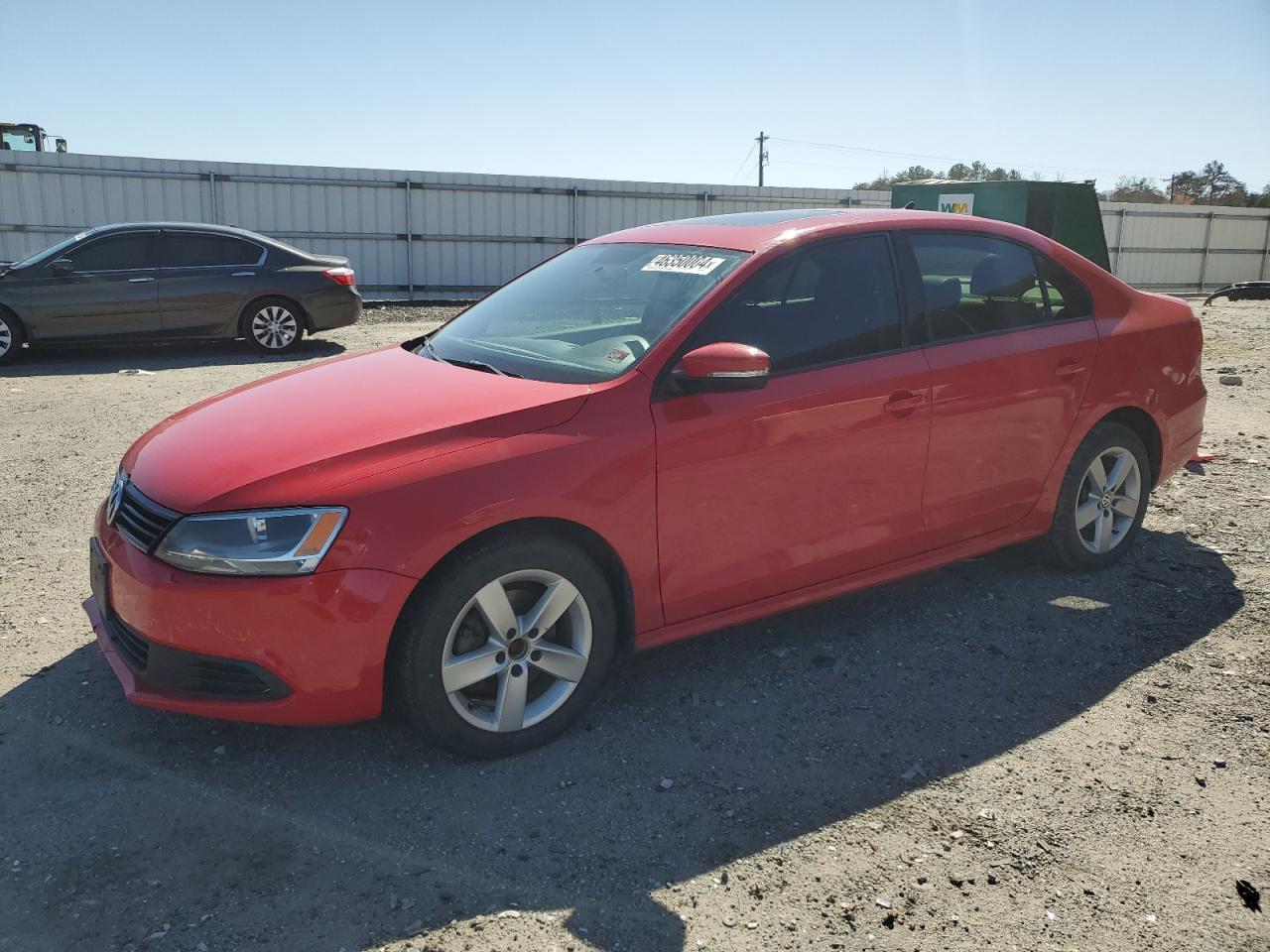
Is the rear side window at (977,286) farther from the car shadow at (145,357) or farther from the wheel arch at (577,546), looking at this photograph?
the car shadow at (145,357)

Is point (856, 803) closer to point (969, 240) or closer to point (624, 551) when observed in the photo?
point (624, 551)

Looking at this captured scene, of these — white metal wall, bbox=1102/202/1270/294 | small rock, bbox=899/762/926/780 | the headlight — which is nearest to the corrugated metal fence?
white metal wall, bbox=1102/202/1270/294

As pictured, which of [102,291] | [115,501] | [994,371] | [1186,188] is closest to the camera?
[115,501]

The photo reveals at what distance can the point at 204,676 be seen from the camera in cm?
307

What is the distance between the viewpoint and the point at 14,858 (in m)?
2.83

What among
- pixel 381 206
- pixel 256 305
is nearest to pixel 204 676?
pixel 256 305

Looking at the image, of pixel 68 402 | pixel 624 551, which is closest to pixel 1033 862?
pixel 624 551

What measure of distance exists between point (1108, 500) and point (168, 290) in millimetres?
10309

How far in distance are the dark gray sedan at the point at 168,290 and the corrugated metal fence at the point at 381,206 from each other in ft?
23.0

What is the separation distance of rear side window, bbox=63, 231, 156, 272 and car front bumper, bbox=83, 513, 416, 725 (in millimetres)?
9613

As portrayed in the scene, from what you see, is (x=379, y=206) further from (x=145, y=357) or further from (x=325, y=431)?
(x=325, y=431)

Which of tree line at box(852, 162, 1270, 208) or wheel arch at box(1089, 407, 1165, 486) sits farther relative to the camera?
tree line at box(852, 162, 1270, 208)

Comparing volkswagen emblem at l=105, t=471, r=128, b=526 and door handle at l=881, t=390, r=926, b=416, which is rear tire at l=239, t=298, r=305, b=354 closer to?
volkswagen emblem at l=105, t=471, r=128, b=526

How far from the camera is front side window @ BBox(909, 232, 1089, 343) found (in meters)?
4.25
